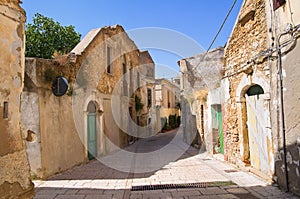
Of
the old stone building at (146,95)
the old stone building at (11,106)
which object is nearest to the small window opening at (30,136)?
the old stone building at (11,106)

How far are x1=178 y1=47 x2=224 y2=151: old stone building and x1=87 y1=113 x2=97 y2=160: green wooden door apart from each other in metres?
5.05

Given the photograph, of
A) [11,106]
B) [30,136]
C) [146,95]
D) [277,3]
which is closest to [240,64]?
[277,3]

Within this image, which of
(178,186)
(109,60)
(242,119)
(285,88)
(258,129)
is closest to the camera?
(285,88)

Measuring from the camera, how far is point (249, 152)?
286 inches

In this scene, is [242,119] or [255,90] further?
[242,119]

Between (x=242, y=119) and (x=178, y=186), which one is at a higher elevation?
(x=242, y=119)

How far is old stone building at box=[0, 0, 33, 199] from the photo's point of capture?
322cm

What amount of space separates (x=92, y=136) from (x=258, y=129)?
673cm

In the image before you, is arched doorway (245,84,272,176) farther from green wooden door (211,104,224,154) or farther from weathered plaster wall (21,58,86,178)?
weathered plaster wall (21,58,86,178)

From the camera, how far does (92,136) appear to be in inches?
415

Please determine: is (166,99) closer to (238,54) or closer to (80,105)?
(80,105)

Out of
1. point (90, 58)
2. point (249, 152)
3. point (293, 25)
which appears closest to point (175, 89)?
point (90, 58)

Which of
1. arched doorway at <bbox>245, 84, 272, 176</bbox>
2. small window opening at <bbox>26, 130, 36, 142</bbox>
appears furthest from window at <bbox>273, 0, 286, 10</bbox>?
small window opening at <bbox>26, 130, 36, 142</bbox>

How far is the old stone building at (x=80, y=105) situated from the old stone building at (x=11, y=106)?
3.73m
